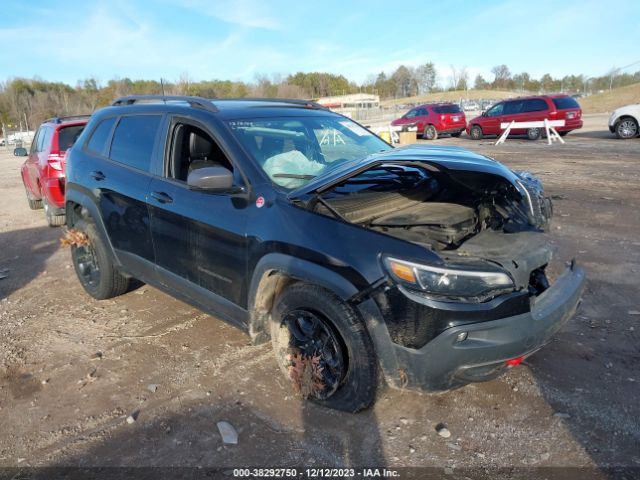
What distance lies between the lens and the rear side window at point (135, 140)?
402 cm

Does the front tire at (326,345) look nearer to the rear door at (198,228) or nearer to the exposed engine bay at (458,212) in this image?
the rear door at (198,228)

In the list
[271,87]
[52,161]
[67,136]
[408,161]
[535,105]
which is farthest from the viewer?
[271,87]

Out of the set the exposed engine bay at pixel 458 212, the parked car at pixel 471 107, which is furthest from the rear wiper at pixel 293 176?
the parked car at pixel 471 107

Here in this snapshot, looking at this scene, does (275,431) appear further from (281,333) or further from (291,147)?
(291,147)

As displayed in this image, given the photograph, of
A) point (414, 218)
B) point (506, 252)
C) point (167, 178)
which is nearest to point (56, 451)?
point (167, 178)

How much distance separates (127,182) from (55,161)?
13.7 ft

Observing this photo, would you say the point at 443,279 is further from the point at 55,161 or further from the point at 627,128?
the point at 627,128

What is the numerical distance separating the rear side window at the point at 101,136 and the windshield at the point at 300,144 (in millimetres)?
1756

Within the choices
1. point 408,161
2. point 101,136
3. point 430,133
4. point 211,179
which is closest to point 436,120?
point 430,133

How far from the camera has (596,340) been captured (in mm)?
3789

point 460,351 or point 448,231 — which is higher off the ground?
point 448,231

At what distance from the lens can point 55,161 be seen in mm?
7445

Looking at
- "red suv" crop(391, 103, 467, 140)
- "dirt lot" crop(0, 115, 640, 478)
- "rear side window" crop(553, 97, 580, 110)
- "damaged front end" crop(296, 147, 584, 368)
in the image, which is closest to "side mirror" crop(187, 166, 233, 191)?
"damaged front end" crop(296, 147, 584, 368)

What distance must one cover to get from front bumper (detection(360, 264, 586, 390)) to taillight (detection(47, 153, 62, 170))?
657cm
